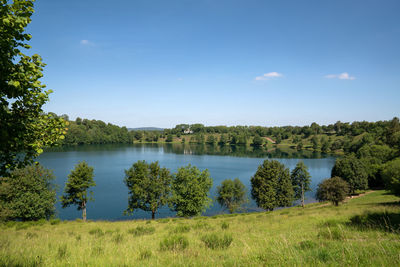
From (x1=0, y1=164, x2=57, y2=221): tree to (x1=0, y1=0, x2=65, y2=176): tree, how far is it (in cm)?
2693

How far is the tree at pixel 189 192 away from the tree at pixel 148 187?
5.83 feet

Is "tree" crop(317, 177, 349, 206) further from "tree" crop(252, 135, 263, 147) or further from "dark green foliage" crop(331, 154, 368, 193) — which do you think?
"tree" crop(252, 135, 263, 147)

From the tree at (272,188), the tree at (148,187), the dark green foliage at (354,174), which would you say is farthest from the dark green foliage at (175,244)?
the dark green foliage at (354,174)

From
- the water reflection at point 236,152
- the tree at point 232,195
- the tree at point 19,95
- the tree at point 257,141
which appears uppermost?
the tree at point 19,95

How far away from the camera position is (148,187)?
1367 inches

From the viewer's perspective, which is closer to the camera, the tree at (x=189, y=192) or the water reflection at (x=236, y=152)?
the tree at (x=189, y=192)

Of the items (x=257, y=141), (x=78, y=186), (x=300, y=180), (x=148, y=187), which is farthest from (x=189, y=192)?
(x=257, y=141)

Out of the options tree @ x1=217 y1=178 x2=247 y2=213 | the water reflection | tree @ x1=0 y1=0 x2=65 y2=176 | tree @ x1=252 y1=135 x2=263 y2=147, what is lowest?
A: tree @ x1=217 y1=178 x2=247 y2=213

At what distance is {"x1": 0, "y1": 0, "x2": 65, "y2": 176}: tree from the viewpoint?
552cm

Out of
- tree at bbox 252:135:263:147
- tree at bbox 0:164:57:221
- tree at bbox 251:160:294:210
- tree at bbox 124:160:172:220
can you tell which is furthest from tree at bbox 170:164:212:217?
tree at bbox 252:135:263:147

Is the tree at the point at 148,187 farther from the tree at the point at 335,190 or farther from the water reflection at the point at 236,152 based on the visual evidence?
the water reflection at the point at 236,152

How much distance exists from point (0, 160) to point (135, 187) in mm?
28634

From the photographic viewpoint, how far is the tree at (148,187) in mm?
33938

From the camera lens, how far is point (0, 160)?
6.80 meters
